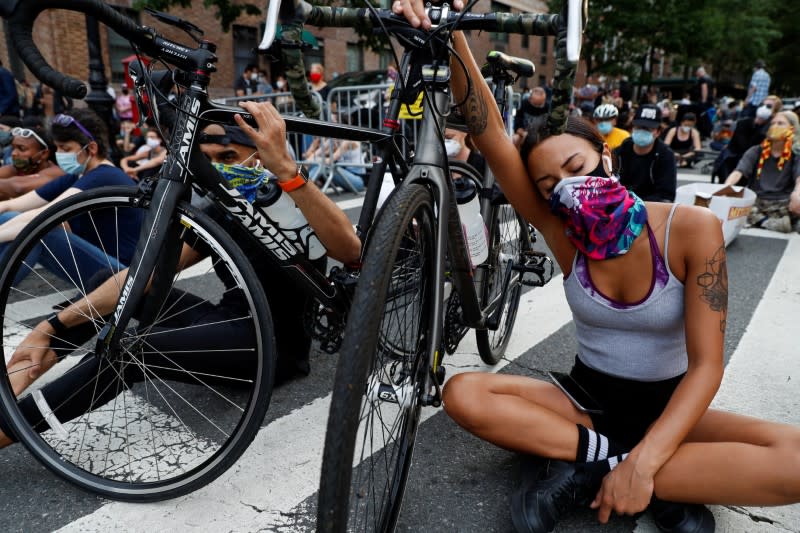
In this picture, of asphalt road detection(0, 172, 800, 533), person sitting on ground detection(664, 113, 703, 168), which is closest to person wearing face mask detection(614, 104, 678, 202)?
asphalt road detection(0, 172, 800, 533)

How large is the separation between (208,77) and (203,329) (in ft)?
3.33

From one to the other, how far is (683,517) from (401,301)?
1.12 m

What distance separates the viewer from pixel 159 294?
2.17 meters

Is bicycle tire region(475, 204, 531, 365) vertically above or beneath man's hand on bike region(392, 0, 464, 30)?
beneath

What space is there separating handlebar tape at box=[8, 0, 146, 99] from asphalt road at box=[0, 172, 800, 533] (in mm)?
1388

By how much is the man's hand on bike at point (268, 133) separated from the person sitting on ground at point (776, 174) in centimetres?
658

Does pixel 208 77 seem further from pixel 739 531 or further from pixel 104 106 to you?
pixel 104 106

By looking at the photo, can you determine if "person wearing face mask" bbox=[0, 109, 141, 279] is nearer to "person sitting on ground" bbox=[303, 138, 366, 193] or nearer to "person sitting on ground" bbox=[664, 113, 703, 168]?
"person sitting on ground" bbox=[303, 138, 366, 193]

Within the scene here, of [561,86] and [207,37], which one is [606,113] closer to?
[561,86]

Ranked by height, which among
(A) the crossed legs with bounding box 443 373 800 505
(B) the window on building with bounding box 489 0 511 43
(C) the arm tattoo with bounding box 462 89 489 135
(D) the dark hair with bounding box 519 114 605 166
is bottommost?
(A) the crossed legs with bounding box 443 373 800 505

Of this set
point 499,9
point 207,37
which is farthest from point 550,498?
point 207,37

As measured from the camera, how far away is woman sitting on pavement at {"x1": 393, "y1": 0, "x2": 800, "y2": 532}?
184 centimetres

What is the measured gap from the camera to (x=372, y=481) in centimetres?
196

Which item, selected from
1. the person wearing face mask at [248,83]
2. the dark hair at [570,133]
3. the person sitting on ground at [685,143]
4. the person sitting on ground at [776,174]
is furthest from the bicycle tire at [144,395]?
the person wearing face mask at [248,83]
